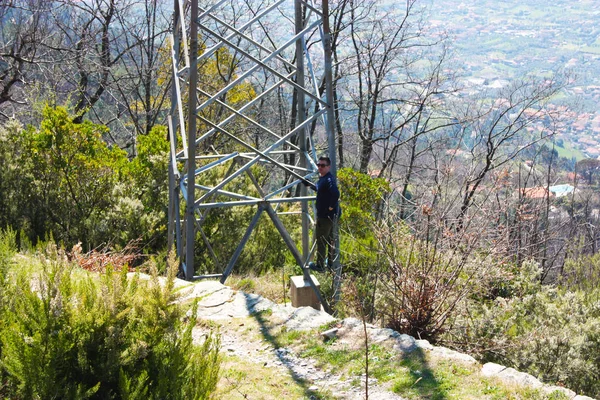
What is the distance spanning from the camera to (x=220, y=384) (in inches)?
213

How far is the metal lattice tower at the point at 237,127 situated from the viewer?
7.93 metres

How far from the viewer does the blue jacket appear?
8562 mm

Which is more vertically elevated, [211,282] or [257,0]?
[257,0]

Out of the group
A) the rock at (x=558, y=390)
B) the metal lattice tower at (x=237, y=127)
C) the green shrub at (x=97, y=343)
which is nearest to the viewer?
the green shrub at (x=97, y=343)

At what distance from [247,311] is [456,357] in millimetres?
2477

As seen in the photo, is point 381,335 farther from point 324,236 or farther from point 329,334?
point 324,236

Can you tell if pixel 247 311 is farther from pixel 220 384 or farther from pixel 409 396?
pixel 409 396

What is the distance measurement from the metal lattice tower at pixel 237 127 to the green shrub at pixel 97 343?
3519mm

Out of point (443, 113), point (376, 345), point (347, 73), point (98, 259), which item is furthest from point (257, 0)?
point (376, 345)

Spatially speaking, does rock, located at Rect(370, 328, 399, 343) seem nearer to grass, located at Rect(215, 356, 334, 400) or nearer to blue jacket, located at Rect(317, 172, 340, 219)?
grass, located at Rect(215, 356, 334, 400)

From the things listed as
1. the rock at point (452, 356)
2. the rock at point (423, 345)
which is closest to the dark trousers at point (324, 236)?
the rock at point (423, 345)

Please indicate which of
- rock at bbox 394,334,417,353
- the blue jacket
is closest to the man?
the blue jacket

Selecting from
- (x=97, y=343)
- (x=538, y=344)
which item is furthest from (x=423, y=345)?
(x=97, y=343)

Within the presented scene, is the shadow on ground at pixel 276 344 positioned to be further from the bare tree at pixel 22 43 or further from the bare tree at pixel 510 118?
the bare tree at pixel 510 118
